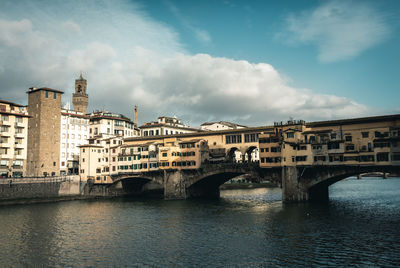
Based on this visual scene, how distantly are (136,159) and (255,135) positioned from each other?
3823cm

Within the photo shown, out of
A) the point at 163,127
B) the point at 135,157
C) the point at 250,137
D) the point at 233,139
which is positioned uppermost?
the point at 163,127

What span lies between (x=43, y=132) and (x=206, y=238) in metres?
82.4

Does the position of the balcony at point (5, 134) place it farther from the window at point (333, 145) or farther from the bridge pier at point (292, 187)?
the window at point (333, 145)

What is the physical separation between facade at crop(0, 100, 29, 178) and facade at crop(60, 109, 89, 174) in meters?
13.3

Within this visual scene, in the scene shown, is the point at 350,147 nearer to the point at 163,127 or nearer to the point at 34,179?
the point at 34,179

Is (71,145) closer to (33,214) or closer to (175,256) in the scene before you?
(33,214)

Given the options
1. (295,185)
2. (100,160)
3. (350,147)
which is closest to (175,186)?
(100,160)

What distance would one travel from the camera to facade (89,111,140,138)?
13450 cm

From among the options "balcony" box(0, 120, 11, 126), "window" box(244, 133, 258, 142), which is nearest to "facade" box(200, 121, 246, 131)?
"window" box(244, 133, 258, 142)

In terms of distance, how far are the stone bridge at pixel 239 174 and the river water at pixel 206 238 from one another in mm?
6589

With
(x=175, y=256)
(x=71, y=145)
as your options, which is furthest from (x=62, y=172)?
(x=175, y=256)

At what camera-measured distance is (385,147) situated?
68750 mm

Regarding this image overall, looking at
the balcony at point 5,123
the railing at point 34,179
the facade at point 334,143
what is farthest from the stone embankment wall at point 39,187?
the facade at point 334,143

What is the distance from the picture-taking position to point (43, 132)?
362ft
